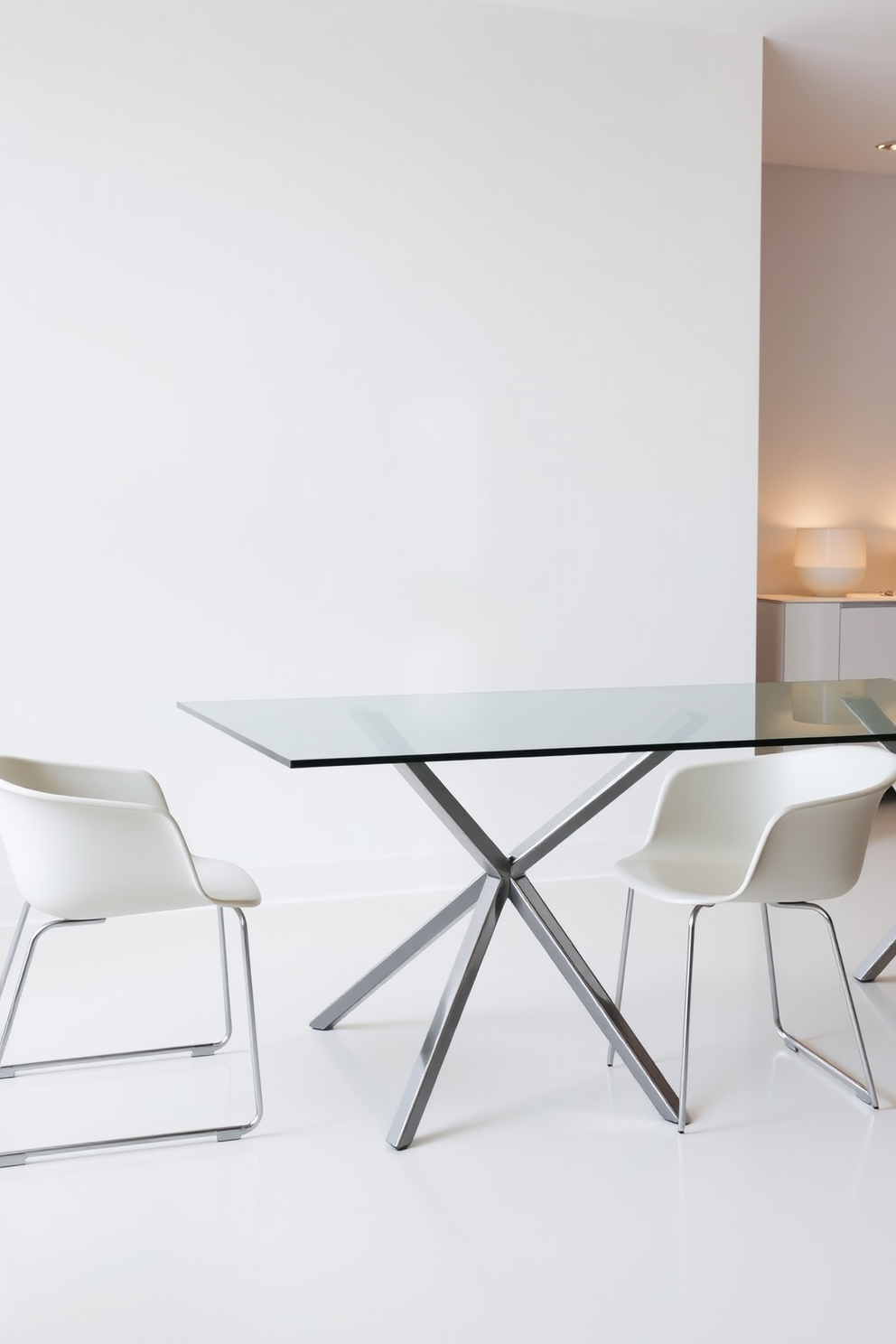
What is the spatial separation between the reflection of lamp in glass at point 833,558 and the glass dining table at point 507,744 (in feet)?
8.97

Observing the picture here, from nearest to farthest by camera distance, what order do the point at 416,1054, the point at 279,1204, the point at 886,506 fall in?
the point at 279,1204
the point at 416,1054
the point at 886,506

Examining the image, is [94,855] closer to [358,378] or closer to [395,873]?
[395,873]

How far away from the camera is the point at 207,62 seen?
3.85m

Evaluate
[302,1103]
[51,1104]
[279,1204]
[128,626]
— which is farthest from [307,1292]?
[128,626]

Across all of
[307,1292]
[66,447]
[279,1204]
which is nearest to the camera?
[307,1292]

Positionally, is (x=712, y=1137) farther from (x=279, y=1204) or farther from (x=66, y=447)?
(x=66, y=447)

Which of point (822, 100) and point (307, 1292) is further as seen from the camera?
point (822, 100)

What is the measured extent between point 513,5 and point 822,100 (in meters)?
1.57

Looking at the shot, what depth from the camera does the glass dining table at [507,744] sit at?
91.9 inches

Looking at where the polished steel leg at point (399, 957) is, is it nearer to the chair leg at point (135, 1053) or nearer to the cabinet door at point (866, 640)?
the chair leg at point (135, 1053)

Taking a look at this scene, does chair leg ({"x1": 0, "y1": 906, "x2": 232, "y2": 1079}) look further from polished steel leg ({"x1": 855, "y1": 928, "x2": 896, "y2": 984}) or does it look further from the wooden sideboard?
the wooden sideboard

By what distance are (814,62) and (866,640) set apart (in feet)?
7.69

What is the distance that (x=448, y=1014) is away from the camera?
248cm

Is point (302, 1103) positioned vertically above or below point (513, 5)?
below
